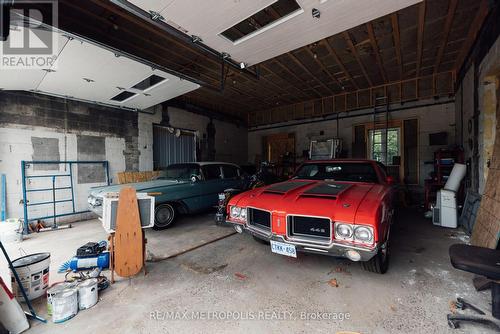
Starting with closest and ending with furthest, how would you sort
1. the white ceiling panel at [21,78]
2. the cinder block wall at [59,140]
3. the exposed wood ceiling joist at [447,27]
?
the exposed wood ceiling joist at [447,27] → the white ceiling panel at [21,78] → the cinder block wall at [59,140]

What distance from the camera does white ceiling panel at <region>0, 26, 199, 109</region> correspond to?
120 inches

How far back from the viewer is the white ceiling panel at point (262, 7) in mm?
2270

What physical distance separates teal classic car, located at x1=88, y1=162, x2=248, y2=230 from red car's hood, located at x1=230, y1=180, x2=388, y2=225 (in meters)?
2.07

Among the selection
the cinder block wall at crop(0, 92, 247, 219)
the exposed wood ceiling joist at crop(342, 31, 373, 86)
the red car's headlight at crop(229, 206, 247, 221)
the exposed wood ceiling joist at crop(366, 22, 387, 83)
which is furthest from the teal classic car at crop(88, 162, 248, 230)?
the exposed wood ceiling joist at crop(366, 22, 387, 83)

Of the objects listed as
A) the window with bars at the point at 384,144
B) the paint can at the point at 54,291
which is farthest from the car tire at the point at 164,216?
the window with bars at the point at 384,144

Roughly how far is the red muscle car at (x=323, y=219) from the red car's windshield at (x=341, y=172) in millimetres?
125

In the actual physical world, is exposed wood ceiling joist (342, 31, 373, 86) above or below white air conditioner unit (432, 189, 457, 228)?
above

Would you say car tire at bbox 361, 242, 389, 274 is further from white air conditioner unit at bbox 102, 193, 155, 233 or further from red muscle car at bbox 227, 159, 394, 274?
white air conditioner unit at bbox 102, 193, 155, 233

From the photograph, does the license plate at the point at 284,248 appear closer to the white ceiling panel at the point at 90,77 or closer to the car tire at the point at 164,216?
the car tire at the point at 164,216

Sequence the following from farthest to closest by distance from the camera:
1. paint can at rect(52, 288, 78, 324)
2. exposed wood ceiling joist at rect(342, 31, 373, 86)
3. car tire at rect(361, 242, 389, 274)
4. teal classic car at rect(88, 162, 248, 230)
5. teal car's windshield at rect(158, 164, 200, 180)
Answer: teal car's windshield at rect(158, 164, 200, 180), teal classic car at rect(88, 162, 248, 230), exposed wood ceiling joist at rect(342, 31, 373, 86), car tire at rect(361, 242, 389, 274), paint can at rect(52, 288, 78, 324)

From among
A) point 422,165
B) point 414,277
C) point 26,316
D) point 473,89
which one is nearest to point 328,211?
point 414,277

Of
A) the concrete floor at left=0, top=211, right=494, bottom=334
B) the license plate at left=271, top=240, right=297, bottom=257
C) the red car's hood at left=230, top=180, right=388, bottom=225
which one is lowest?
the concrete floor at left=0, top=211, right=494, bottom=334

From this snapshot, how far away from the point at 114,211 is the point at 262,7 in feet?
9.41

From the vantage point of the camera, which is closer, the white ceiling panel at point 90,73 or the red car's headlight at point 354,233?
the red car's headlight at point 354,233
